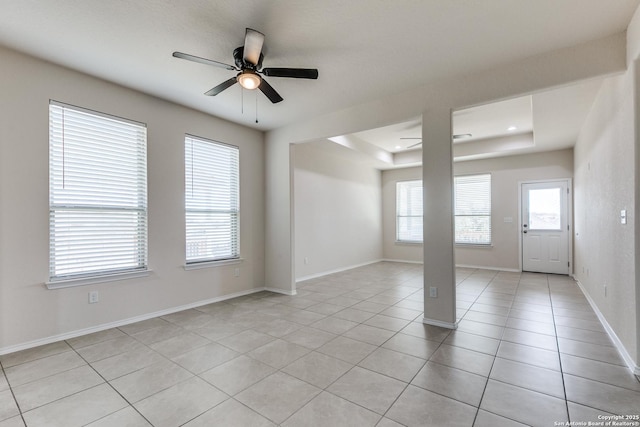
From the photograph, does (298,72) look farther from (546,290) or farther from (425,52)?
(546,290)

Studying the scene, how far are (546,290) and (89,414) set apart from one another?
20.1 ft

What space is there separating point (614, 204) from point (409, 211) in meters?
5.40

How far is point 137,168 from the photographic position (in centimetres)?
363

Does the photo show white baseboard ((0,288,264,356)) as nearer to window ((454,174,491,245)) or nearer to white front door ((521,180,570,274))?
window ((454,174,491,245))

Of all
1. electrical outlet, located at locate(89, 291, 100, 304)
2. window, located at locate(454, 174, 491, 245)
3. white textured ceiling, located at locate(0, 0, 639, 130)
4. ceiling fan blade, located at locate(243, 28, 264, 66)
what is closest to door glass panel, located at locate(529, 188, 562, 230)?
window, located at locate(454, 174, 491, 245)

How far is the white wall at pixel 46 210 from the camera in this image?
2732 mm

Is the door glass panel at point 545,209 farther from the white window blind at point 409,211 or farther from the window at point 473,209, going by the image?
the white window blind at point 409,211

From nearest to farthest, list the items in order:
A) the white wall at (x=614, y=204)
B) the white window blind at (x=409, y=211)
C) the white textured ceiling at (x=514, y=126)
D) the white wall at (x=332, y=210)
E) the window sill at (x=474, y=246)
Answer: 1. the white wall at (x=614, y=204)
2. the white textured ceiling at (x=514, y=126)
3. the white wall at (x=332, y=210)
4. the window sill at (x=474, y=246)
5. the white window blind at (x=409, y=211)

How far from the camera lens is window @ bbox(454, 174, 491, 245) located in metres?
6.95

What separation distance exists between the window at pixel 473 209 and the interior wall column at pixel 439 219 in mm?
4413

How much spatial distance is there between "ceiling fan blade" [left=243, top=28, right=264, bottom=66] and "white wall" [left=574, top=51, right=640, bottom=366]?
2959 mm

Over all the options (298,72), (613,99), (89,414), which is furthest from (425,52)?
(89,414)

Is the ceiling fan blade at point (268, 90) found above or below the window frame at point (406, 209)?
above

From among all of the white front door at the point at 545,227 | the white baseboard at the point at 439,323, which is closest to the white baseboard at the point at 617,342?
the white baseboard at the point at 439,323
